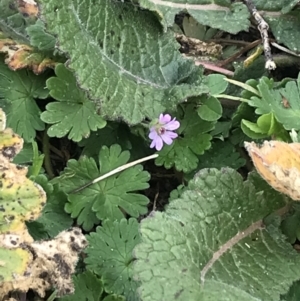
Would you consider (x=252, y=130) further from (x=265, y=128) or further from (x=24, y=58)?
(x=24, y=58)

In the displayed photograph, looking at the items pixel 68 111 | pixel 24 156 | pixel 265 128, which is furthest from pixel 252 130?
pixel 24 156

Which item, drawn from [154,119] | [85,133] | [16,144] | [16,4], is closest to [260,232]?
[154,119]

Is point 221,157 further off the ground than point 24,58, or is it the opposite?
point 24,58

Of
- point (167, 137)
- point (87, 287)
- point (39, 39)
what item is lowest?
point (87, 287)

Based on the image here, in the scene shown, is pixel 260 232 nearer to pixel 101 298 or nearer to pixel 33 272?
pixel 101 298

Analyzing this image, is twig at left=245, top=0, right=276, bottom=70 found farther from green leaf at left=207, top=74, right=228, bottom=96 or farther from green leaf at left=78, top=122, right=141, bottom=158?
green leaf at left=78, top=122, right=141, bottom=158

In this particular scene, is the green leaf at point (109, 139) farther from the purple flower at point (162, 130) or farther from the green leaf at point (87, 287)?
the green leaf at point (87, 287)

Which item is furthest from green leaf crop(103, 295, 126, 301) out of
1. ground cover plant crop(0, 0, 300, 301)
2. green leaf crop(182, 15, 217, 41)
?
green leaf crop(182, 15, 217, 41)
